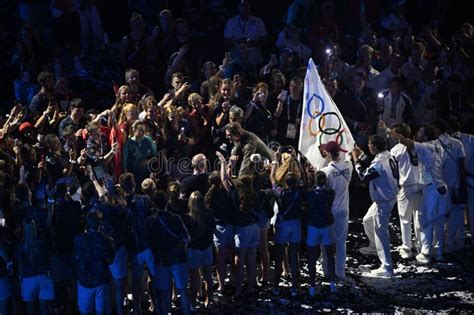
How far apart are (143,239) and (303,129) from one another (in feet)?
11.5

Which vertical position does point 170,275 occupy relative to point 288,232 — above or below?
below

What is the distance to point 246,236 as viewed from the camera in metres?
10.7

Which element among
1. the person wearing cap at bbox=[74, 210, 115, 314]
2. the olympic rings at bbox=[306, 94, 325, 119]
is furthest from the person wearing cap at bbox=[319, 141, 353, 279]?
the person wearing cap at bbox=[74, 210, 115, 314]

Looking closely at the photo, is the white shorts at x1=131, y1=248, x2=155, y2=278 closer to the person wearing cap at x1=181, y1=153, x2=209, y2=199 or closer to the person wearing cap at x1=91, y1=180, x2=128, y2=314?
the person wearing cap at x1=91, y1=180, x2=128, y2=314

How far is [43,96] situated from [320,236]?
5.41 metres

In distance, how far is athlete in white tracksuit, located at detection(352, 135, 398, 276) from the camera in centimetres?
1143

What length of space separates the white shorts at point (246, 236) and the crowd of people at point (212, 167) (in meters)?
0.02

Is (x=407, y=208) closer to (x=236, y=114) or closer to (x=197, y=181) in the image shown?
(x=236, y=114)

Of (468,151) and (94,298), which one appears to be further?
(468,151)

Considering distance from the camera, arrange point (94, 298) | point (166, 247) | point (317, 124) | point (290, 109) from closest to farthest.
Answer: point (94, 298) < point (166, 247) < point (317, 124) < point (290, 109)

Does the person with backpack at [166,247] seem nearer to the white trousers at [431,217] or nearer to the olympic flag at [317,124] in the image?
the olympic flag at [317,124]

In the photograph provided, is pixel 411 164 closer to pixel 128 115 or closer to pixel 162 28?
pixel 128 115

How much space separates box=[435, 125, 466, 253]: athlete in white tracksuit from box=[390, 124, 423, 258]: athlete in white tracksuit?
55cm

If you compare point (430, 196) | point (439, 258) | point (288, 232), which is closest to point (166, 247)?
point (288, 232)
